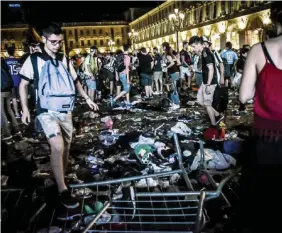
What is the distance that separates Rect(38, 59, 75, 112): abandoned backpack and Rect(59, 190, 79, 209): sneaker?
1.00 metres

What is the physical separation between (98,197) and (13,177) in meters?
1.76

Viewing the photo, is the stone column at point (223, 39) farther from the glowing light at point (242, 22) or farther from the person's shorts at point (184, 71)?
the person's shorts at point (184, 71)

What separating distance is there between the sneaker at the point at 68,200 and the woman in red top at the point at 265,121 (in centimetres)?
203

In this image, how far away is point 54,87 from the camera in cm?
399

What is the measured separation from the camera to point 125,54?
12117mm

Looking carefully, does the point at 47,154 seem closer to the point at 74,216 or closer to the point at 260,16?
the point at 74,216

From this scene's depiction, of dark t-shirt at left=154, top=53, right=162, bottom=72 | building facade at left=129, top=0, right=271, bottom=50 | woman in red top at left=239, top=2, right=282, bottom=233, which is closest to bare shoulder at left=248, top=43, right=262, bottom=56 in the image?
woman in red top at left=239, top=2, right=282, bottom=233

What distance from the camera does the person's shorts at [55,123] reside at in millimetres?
3973

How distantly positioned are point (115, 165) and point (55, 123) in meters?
1.99

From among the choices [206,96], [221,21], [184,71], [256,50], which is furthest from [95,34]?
[256,50]

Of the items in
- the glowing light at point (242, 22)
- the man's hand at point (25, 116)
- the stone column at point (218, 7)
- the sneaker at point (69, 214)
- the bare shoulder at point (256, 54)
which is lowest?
the sneaker at point (69, 214)

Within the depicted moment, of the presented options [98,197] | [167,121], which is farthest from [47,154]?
[167,121]

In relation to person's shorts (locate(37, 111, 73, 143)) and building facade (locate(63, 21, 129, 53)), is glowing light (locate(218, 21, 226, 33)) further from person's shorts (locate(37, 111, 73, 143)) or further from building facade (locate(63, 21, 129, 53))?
building facade (locate(63, 21, 129, 53))

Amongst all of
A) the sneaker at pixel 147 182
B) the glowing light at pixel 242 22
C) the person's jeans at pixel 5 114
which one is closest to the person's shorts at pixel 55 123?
the sneaker at pixel 147 182
